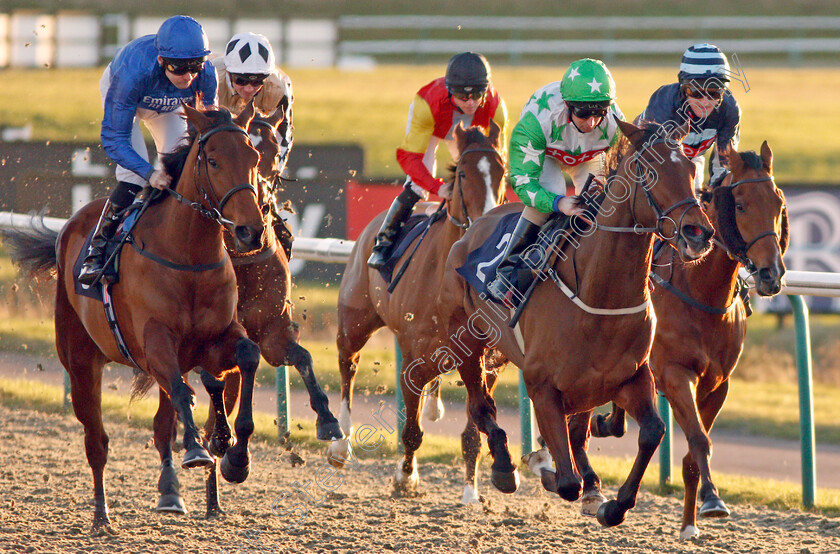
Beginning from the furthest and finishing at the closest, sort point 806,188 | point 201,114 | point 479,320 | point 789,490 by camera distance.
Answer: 1. point 806,188
2. point 789,490
3. point 479,320
4. point 201,114

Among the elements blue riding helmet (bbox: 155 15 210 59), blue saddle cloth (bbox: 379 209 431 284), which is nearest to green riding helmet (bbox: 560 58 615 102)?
blue riding helmet (bbox: 155 15 210 59)

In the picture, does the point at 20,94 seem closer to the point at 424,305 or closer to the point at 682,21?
the point at 682,21

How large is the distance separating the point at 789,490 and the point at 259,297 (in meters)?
3.08

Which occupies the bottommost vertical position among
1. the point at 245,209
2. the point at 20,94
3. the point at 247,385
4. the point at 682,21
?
the point at 247,385

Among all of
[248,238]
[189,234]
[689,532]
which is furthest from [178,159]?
[689,532]

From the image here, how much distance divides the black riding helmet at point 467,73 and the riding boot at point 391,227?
0.84 meters

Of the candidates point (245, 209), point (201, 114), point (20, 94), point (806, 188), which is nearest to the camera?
point (245, 209)

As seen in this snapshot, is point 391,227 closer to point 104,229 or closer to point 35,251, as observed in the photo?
point 104,229

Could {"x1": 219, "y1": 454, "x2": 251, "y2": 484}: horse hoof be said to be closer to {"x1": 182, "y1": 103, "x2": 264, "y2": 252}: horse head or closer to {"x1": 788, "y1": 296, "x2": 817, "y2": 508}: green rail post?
{"x1": 182, "y1": 103, "x2": 264, "y2": 252}: horse head

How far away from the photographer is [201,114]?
4723mm

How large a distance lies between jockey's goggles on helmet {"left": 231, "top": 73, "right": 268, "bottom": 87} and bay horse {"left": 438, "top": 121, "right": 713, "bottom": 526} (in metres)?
1.78

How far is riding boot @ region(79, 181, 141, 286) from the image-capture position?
508 centimetres

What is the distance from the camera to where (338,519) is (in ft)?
18.2

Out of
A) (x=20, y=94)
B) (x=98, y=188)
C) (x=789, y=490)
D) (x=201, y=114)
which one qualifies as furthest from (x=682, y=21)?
(x=201, y=114)
